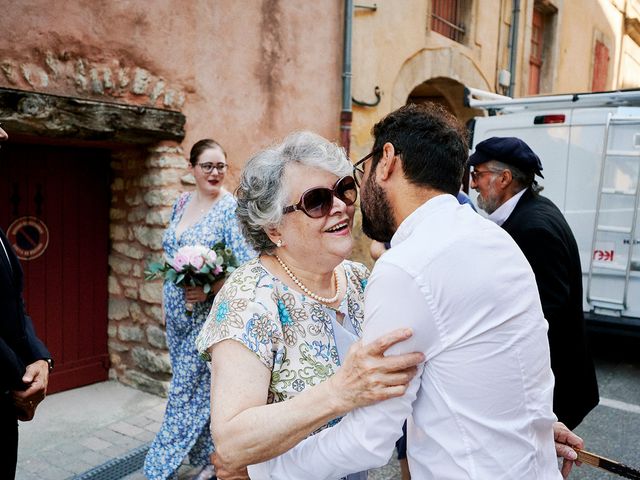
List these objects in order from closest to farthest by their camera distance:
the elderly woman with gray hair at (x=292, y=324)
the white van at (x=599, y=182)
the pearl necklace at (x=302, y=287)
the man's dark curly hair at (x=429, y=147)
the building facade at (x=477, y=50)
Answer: the elderly woman with gray hair at (x=292, y=324), the man's dark curly hair at (x=429, y=147), the pearl necklace at (x=302, y=287), the white van at (x=599, y=182), the building facade at (x=477, y=50)

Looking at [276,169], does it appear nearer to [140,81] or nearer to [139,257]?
[140,81]

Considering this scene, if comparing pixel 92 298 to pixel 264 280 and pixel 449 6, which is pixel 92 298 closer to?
pixel 264 280

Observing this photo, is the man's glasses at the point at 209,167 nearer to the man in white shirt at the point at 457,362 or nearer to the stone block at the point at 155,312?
the stone block at the point at 155,312

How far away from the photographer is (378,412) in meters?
1.27

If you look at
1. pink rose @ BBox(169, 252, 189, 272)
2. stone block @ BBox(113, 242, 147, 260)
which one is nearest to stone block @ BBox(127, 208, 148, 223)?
stone block @ BBox(113, 242, 147, 260)

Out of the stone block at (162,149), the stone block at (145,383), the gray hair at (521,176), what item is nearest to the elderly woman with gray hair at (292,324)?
the gray hair at (521,176)

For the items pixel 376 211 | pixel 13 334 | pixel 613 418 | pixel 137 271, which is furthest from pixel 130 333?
pixel 613 418

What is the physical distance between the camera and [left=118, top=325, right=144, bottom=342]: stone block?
4.71 m

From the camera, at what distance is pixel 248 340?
153 cm

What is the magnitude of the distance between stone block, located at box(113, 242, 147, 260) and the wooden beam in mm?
903

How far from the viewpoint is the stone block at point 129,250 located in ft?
→ 15.2

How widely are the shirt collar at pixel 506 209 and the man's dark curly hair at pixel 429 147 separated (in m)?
1.83

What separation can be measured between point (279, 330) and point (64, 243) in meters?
3.53

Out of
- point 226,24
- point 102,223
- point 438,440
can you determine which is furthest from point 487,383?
point 226,24
